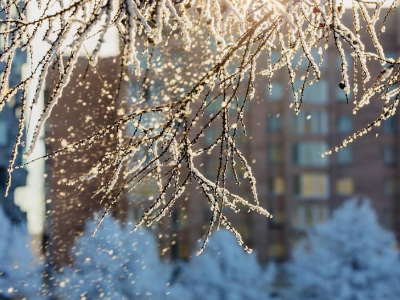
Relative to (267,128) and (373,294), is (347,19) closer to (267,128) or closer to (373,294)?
(267,128)

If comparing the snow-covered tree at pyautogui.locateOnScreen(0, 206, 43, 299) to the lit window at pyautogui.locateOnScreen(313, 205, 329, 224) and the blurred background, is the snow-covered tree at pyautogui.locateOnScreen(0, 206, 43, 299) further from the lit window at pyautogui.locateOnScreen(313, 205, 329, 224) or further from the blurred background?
the lit window at pyautogui.locateOnScreen(313, 205, 329, 224)

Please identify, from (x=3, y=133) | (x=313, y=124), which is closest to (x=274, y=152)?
(x=313, y=124)

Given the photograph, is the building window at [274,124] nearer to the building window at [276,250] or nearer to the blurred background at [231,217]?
the blurred background at [231,217]

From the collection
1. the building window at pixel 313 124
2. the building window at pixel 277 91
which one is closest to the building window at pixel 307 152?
the building window at pixel 313 124

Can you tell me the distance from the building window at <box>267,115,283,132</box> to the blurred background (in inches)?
2.2

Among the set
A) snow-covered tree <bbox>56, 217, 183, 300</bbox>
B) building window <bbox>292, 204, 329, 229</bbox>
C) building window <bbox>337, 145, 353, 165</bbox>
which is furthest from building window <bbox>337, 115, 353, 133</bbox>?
snow-covered tree <bbox>56, 217, 183, 300</bbox>

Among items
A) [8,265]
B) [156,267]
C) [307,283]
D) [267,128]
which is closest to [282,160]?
[267,128]

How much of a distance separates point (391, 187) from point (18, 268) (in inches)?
612

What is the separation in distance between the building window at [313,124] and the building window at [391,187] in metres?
3.44

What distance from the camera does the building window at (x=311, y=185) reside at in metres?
25.2

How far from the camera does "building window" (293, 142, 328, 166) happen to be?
81.3ft

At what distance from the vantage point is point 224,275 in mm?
20734

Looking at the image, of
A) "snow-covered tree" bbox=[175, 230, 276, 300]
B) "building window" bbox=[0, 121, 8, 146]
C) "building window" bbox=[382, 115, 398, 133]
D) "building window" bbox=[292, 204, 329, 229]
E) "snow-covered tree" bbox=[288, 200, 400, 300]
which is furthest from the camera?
"building window" bbox=[382, 115, 398, 133]

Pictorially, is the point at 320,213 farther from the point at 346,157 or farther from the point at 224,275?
the point at 224,275
